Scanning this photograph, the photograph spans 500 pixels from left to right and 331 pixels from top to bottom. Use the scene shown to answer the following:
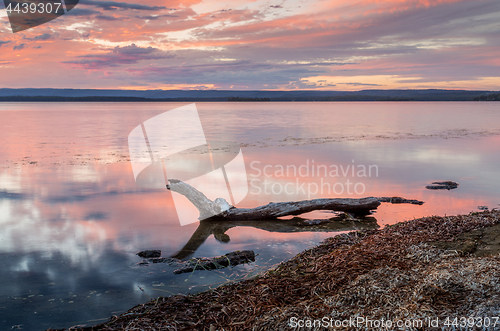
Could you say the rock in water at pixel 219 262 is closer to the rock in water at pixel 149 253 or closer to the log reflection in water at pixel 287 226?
the rock in water at pixel 149 253

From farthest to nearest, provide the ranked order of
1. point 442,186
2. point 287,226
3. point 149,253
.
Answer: point 442,186
point 287,226
point 149,253

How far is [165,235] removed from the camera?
8695mm

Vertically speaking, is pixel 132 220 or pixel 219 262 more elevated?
pixel 219 262

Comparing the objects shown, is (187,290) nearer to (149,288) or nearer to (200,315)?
(149,288)

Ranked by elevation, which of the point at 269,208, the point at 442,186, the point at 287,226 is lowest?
the point at 442,186

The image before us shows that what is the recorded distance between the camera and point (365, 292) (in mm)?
3781

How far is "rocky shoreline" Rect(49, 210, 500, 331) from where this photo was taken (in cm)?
339

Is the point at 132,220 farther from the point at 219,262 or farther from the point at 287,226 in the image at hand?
the point at 287,226

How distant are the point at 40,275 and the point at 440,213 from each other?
31.6 feet

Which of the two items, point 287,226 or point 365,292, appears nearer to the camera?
point 365,292

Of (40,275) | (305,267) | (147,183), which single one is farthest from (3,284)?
(147,183)

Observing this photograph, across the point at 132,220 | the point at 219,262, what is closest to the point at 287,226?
the point at 219,262

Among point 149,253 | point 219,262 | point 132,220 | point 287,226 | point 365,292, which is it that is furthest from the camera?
point 132,220

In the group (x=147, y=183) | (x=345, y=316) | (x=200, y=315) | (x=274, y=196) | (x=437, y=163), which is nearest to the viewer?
(x=345, y=316)
